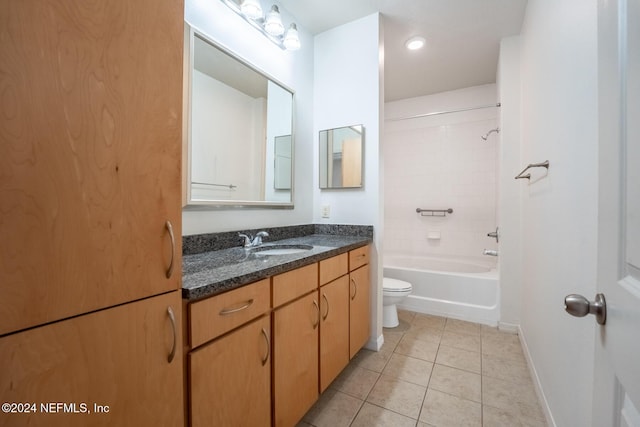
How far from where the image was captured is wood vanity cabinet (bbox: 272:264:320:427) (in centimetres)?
103

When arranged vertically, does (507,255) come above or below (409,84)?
below

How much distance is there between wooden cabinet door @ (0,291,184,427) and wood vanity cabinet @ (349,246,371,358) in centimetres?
110

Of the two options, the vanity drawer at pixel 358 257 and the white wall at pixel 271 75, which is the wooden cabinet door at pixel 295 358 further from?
the white wall at pixel 271 75

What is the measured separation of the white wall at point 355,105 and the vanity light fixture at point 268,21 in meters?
0.43

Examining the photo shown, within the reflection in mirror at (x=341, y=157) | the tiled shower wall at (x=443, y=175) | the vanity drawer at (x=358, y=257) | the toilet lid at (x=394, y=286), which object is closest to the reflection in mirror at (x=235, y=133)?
the reflection in mirror at (x=341, y=157)

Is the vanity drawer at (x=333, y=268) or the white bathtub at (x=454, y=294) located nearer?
the vanity drawer at (x=333, y=268)

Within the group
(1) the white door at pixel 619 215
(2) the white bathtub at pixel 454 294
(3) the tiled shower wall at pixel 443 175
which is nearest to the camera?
(1) the white door at pixel 619 215

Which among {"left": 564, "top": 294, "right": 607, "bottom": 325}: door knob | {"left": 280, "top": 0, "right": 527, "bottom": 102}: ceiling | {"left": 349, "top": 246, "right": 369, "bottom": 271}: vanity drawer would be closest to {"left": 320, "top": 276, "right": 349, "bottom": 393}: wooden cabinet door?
{"left": 349, "top": 246, "right": 369, "bottom": 271}: vanity drawer

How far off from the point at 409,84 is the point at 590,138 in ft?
8.20

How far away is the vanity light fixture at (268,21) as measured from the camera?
1.50 metres

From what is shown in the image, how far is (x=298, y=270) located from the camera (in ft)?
3.76

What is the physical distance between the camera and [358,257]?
5.66ft

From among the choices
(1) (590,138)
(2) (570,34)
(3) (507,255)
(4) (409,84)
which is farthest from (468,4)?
(3) (507,255)

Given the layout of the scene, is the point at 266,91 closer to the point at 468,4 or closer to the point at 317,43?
the point at 317,43
